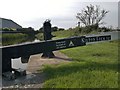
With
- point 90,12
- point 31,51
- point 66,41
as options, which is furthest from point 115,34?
point 90,12

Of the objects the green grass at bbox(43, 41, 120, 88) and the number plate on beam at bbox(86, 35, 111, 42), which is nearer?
the green grass at bbox(43, 41, 120, 88)

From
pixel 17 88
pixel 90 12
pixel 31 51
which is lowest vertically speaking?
pixel 17 88

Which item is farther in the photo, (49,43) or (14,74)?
(49,43)

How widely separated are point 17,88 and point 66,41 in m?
4.37

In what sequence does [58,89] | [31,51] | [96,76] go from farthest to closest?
1. [31,51]
2. [96,76]
3. [58,89]

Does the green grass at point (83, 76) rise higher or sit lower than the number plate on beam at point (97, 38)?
lower

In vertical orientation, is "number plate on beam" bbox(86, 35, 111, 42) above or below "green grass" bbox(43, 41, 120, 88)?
above

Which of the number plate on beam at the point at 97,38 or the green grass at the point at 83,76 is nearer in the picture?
the green grass at the point at 83,76

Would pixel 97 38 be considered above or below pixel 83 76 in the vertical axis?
above

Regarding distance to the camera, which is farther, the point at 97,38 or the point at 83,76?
the point at 97,38

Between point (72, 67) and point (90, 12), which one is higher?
point (90, 12)

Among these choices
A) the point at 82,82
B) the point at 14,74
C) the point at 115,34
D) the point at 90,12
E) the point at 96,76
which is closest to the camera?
the point at 82,82

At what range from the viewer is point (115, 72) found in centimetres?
834

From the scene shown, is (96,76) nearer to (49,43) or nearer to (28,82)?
(28,82)
